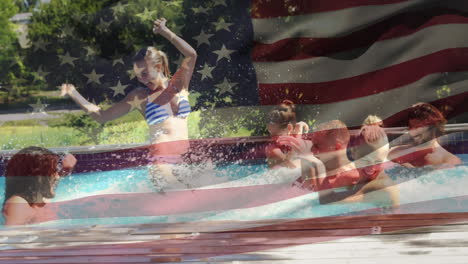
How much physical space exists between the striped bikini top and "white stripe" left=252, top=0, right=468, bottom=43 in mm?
390

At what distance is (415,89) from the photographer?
7.83ft

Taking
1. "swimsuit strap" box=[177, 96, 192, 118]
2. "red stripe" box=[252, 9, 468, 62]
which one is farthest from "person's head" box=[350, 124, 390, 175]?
"swimsuit strap" box=[177, 96, 192, 118]

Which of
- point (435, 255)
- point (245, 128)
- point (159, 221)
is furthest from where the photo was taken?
point (245, 128)

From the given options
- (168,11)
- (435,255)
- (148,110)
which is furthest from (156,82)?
(435,255)

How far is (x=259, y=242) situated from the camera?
5.89 ft

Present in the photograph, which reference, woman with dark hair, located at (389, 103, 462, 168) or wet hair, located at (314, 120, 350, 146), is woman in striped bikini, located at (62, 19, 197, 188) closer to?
wet hair, located at (314, 120, 350, 146)

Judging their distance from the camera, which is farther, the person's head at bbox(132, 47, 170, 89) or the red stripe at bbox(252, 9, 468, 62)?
the red stripe at bbox(252, 9, 468, 62)

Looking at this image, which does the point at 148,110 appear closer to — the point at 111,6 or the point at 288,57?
the point at 111,6

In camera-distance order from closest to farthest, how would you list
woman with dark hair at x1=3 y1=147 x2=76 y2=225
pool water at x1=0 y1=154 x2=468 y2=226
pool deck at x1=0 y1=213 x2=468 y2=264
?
pool deck at x1=0 y1=213 x2=468 y2=264
pool water at x1=0 y1=154 x2=468 y2=226
woman with dark hair at x1=3 y1=147 x2=76 y2=225

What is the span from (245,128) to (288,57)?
13.4 inches

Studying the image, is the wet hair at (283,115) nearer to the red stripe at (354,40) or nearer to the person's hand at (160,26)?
the red stripe at (354,40)

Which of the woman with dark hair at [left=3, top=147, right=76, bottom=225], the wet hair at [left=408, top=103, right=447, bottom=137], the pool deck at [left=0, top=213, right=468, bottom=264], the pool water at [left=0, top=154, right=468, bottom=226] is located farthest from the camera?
the wet hair at [left=408, top=103, right=447, bottom=137]

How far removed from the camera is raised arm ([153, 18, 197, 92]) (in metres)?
2.24

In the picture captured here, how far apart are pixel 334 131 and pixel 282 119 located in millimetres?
206
